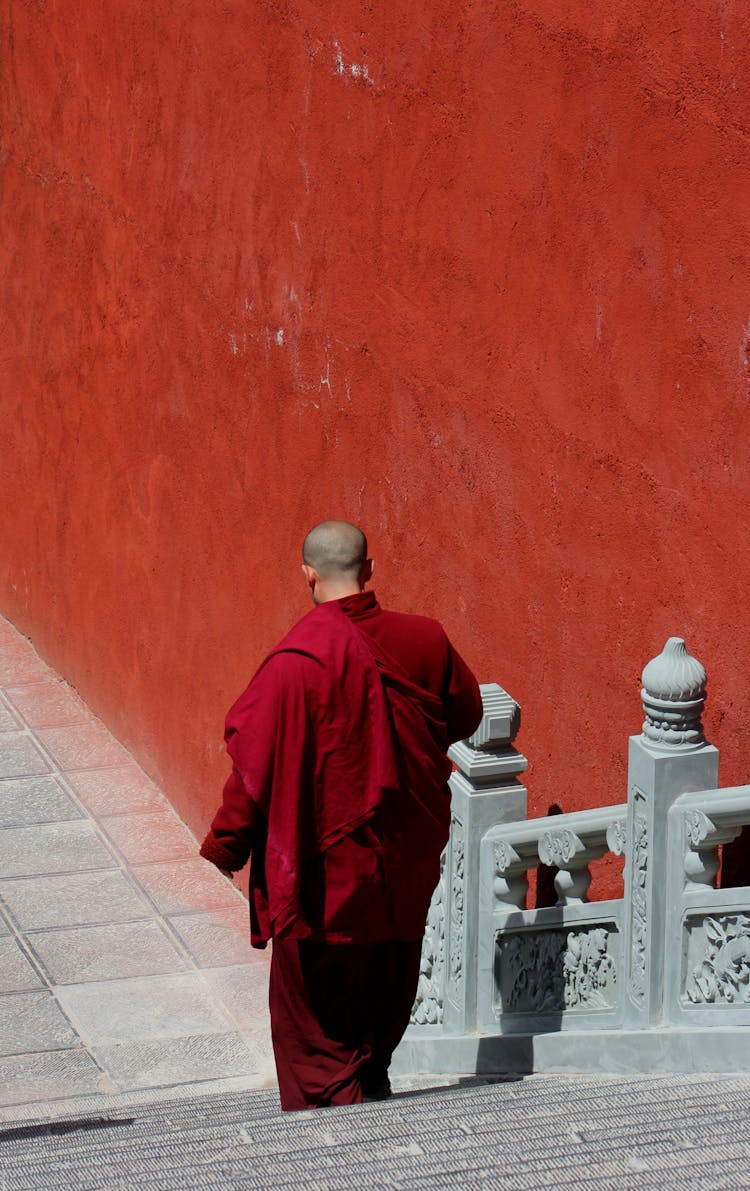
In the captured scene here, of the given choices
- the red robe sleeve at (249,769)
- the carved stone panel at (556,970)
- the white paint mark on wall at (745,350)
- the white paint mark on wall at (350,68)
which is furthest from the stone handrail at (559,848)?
the white paint mark on wall at (350,68)

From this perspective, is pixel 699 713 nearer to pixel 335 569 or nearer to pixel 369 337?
pixel 335 569

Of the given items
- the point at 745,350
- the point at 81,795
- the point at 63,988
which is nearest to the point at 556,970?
the point at 745,350

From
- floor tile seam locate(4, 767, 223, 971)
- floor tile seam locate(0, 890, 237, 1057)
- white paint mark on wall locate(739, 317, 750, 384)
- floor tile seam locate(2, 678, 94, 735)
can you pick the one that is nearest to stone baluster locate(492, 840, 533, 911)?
white paint mark on wall locate(739, 317, 750, 384)

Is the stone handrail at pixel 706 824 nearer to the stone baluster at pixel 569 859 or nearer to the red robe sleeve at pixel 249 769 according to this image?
the stone baluster at pixel 569 859

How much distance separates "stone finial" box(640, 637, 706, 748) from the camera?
11.7 feet

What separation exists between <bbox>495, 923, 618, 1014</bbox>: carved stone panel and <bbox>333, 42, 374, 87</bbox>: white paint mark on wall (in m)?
2.92

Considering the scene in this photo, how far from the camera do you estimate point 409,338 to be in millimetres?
5262

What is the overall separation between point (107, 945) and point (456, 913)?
2.28 meters

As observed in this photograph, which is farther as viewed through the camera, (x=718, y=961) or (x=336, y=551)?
(x=336, y=551)

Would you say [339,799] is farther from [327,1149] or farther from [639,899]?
[327,1149]

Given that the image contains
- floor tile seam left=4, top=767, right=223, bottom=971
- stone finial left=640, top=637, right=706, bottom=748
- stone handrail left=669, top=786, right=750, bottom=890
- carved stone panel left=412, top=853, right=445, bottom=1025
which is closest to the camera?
stone handrail left=669, top=786, right=750, bottom=890

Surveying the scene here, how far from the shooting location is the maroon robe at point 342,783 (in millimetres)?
3842

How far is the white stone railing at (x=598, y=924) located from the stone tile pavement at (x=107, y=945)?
109 cm

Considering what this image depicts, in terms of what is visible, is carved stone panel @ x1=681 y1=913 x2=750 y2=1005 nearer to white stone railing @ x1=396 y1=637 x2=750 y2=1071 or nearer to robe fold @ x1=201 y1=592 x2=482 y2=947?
white stone railing @ x1=396 y1=637 x2=750 y2=1071
